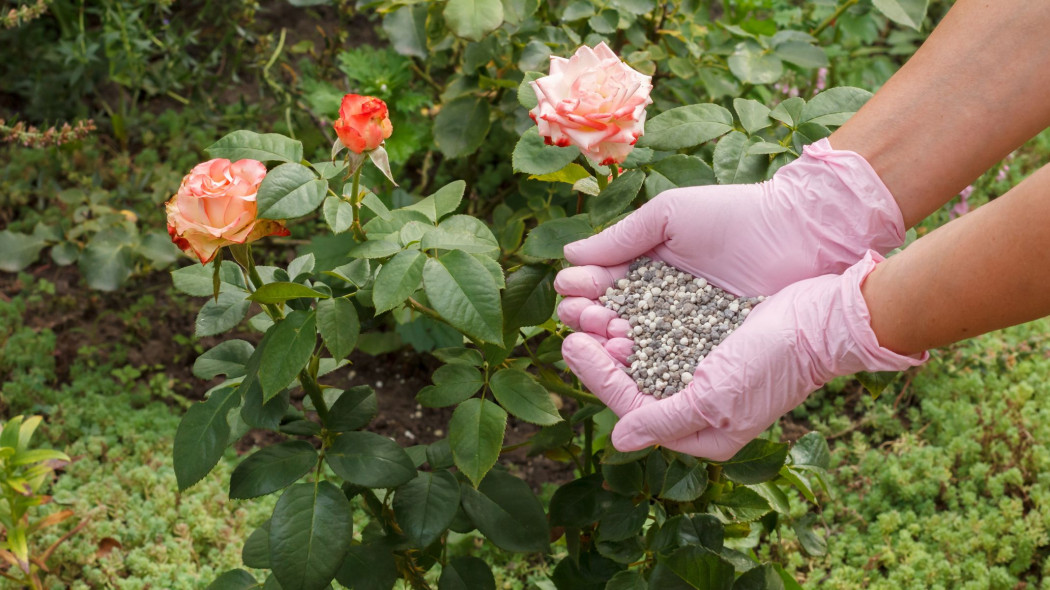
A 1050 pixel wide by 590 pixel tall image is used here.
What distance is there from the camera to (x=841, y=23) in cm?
249

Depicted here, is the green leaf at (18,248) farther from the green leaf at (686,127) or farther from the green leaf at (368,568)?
the green leaf at (686,127)

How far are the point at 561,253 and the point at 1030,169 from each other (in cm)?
268

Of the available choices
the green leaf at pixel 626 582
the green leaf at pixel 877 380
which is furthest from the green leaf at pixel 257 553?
the green leaf at pixel 877 380

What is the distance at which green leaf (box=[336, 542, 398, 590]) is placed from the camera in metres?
1.45

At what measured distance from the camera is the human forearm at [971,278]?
1.16 m

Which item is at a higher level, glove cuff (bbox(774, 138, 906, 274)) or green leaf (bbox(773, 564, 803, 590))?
glove cuff (bbox(774, 138, 906, 274))

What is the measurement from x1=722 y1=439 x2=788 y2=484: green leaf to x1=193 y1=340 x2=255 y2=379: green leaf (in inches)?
31.8

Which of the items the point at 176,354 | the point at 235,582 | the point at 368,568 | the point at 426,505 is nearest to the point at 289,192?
the point at 426,505

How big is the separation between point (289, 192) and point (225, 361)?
413mm

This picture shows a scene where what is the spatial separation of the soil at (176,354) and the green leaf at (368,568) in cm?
93

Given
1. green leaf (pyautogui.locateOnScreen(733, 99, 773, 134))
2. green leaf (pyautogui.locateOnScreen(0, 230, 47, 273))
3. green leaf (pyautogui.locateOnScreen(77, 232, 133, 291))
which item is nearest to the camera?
green leaf (pyautogui.locateOnScreen(733, 99, 773, 134))

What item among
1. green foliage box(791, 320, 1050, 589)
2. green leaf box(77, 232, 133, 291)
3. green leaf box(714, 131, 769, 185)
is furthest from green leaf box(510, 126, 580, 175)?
green leaf box(77, 232, 133, 291)

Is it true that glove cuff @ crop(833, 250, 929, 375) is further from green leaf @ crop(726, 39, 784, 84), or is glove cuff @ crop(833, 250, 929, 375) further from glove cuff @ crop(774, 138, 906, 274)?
green leaf @ crop(726, 39, 784, 84)

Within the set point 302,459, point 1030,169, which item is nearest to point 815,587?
point 302,459
